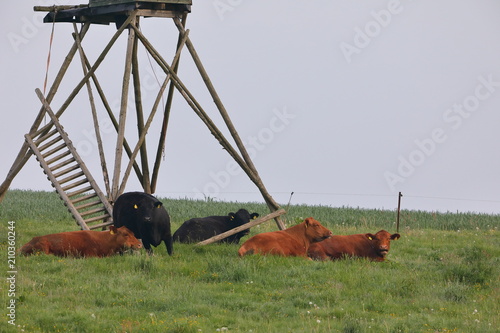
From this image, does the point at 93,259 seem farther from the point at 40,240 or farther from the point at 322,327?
the point at 322,327

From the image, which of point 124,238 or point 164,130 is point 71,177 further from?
point 124,238

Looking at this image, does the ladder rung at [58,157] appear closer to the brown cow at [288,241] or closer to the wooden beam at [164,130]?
the wooden beam at [164,130]

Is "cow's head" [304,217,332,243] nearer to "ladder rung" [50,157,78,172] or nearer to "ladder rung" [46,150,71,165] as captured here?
"ladder rung" [50,157,78,172]

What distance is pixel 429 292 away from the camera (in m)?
11.8

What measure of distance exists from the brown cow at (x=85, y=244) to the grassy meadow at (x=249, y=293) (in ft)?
1.48

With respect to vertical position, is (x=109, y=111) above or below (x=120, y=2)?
below

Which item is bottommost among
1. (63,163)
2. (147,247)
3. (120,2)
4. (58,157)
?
(147,247)

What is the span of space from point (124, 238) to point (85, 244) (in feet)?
2.19

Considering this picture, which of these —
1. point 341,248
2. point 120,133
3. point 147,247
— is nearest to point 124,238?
point 147,247

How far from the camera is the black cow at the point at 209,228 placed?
664 inches

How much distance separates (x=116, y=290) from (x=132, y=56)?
8281 millimetres

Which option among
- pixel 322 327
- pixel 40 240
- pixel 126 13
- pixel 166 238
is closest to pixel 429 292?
pixel 322 327

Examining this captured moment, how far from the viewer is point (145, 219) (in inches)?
569

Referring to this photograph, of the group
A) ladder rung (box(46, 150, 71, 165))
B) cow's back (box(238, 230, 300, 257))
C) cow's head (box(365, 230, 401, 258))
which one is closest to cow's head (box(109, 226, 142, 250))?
cow's back (box(238, 230, 300, 257))
